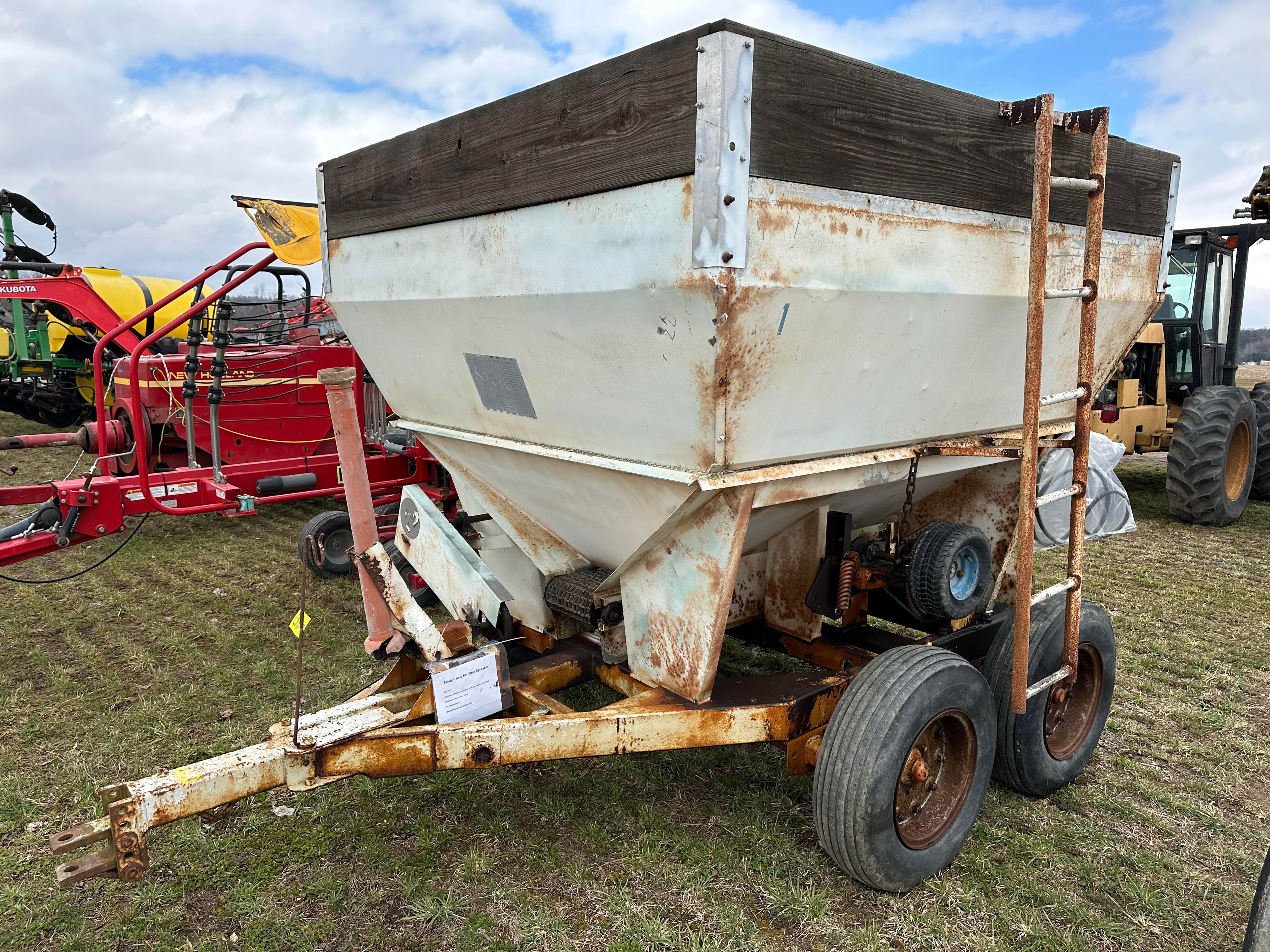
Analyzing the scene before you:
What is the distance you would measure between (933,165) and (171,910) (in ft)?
10.3

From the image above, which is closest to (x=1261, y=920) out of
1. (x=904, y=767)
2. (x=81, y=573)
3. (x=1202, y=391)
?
(x=904, y=767)

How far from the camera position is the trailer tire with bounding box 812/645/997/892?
246 centimetres

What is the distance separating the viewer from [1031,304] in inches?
95.9

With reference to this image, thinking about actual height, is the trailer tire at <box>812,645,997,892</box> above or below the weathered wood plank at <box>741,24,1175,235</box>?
below

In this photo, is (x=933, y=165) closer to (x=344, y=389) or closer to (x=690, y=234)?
(x=690, y=234)

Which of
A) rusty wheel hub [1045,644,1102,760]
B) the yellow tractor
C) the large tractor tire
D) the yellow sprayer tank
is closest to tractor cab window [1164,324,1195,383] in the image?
the yellow tractor

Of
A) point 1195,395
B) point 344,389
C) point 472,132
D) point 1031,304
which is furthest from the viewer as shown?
point 1195,395

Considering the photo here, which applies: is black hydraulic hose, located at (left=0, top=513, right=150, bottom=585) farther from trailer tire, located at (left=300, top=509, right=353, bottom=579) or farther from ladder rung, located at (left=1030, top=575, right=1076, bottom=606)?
ladder rung, located at (left=1030, top=575, right=1076, bottom=606)

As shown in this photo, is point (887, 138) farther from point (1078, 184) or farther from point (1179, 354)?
point (1179, 354)

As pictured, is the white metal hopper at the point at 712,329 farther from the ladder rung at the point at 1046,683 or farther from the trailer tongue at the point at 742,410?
the ladder rung at the point at 1046,683

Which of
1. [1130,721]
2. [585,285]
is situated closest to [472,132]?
[585,285]

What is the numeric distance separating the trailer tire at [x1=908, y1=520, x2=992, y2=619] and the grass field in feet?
2.55

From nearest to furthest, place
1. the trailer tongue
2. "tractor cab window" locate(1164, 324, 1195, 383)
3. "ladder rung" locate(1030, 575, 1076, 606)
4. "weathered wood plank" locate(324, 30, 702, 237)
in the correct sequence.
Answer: "weathered wood plank" locate(324, 30, 702, 237)
the trailer tongue
"ladder rung" locate(1030, 575, 1076, 606)
"tractor cab window" locate(1164, 324, 1195, 383)

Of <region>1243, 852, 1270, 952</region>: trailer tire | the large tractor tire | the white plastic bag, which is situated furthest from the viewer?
the large tractor tire
